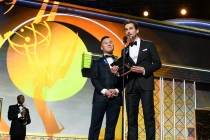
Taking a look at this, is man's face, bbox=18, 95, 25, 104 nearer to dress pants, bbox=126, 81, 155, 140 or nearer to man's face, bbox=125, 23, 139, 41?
dress pants, bbox=126, 81, 155, 140

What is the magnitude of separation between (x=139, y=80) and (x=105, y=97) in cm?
57

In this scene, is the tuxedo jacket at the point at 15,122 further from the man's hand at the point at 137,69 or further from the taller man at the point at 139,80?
the man's hand at the point at 137,69

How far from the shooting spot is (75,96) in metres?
4.64

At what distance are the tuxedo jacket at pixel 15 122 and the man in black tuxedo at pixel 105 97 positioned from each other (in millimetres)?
1336

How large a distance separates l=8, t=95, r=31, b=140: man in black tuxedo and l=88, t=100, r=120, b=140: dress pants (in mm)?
1293

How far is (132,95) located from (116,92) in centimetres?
42

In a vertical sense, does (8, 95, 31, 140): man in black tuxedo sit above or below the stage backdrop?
below

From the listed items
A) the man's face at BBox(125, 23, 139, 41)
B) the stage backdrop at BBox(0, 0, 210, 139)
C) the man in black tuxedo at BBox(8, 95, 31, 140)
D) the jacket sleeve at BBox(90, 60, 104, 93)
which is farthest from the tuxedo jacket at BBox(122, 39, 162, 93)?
the man in black tuxedo at BBox(8, 95, 31, 140)

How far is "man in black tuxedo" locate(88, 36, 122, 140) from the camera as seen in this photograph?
10.9 feet

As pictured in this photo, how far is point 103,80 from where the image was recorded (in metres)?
3.49

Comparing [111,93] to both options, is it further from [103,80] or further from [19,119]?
[19,119]

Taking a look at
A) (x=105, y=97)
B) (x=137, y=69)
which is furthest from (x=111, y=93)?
(x=137, y=69)

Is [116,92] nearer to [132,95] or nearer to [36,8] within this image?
[132,95]

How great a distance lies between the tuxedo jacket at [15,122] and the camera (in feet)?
13.6
